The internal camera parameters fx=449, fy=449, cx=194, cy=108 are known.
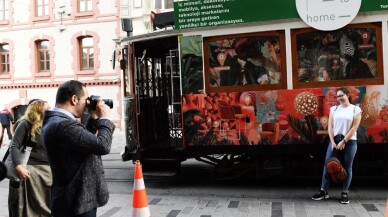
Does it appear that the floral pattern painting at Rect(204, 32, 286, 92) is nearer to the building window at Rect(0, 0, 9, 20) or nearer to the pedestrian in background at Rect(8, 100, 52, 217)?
the pedestrian in background at Rect(8, 100, 52, 217)

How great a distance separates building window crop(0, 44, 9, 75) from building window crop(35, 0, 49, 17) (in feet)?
9.46

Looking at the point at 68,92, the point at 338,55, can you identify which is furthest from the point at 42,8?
the point at 68,92

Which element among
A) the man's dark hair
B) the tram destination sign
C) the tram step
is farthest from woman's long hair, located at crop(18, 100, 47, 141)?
the tram destination sign

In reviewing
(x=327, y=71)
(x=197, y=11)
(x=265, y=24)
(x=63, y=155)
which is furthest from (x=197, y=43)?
(x=63, y=155)

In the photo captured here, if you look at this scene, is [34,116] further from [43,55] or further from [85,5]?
[43,55]

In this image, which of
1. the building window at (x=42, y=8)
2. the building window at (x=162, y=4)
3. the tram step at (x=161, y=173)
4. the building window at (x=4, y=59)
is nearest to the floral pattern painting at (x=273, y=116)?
the tram step at (x=161, y=173)

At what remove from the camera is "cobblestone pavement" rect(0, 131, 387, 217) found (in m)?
6.36

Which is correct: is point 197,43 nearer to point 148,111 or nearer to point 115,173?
point 148,111

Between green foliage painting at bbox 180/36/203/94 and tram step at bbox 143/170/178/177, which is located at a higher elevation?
green foliage painting at bbox 180/36/203/94

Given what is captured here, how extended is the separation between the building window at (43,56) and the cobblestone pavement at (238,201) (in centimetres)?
1758

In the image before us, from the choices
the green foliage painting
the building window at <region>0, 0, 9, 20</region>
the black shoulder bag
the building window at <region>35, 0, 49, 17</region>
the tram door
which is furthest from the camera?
the building window at <region>0, 0, 9, 20</region>

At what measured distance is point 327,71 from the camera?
24.3ft

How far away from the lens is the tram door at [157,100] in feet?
28.8

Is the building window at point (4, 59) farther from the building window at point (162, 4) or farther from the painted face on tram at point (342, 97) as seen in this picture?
the painted face on tram at point (342, 97)
